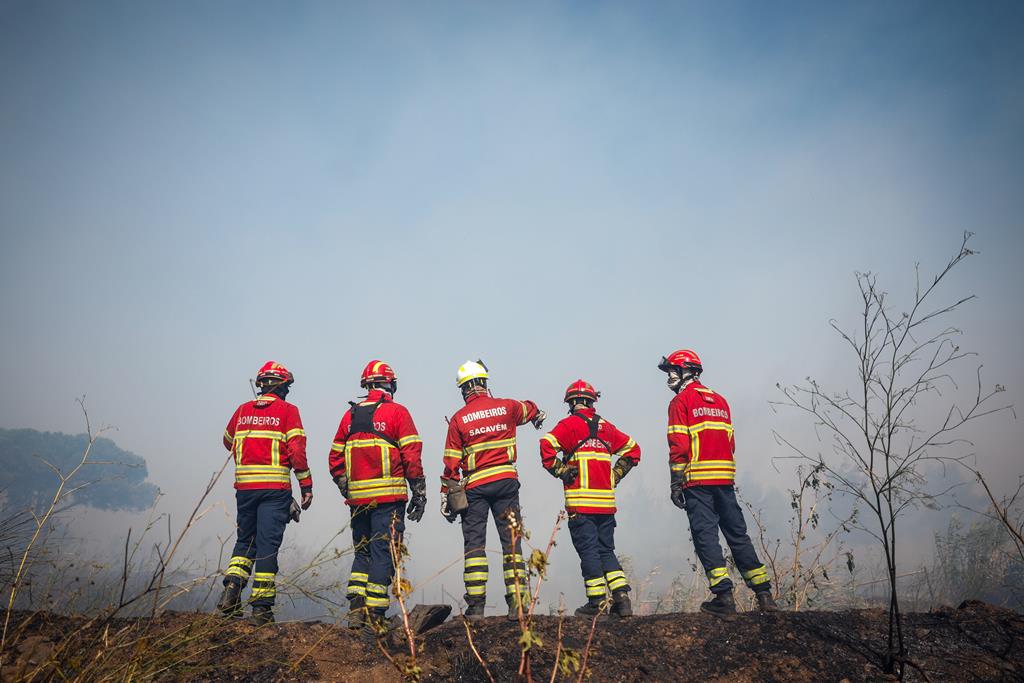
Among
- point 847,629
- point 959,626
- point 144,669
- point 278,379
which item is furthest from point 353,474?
point 959,626

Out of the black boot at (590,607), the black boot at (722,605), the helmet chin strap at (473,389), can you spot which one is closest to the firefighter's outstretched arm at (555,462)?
the helmet chin strap at (473,389)

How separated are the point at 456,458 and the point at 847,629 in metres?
4.11

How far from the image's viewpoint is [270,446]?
656 cm

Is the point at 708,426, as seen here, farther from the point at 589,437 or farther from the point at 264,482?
the point at 264,482

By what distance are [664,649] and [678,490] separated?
6.07 feet

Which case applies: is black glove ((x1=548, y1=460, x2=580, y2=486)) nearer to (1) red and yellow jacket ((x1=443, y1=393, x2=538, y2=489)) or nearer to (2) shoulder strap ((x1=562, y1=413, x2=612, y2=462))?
(2) shoulder strap ((x1=562, y1=413, x2=612, y2=462))

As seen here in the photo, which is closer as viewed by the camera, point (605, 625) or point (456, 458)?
point (605, 625)

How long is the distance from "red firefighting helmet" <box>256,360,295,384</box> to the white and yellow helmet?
6.89 ft

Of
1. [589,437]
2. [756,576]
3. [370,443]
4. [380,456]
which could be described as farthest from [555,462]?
[756,576]

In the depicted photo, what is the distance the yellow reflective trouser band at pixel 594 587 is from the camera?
6258 mm

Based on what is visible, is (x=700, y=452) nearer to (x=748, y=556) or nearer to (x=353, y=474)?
(x=748, y=556)

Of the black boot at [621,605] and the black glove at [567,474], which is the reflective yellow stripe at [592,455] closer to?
the black glove at [567,474]

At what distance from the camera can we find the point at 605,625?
17.8 ft

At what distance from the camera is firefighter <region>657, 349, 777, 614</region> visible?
5949mm
